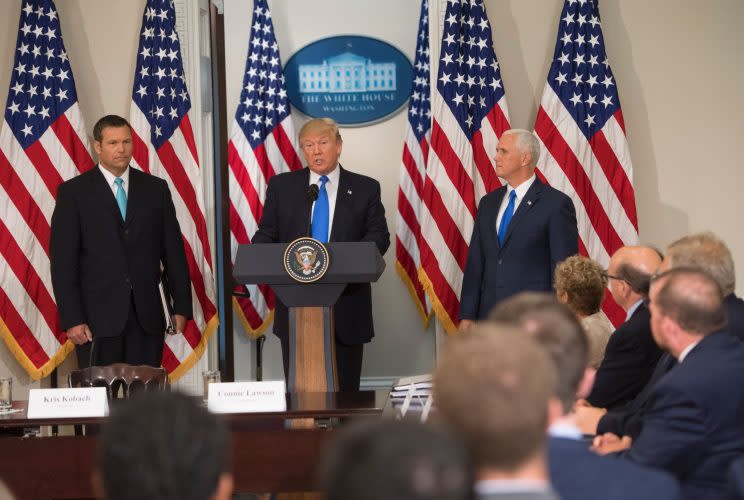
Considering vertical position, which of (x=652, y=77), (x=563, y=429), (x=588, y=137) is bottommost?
(x=563, y=429)

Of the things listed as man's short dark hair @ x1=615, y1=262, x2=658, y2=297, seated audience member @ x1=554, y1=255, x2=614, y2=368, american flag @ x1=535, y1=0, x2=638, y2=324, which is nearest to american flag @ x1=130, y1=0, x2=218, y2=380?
american flag @ x1=535, y1=0, x2=638, y2=324

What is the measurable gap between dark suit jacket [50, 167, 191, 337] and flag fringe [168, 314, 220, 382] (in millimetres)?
699

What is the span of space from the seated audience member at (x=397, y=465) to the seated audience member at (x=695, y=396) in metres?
1.39

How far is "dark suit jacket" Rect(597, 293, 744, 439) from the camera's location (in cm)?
287

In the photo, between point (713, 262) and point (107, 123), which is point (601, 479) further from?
point (107, 123)

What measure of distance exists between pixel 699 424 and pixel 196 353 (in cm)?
415

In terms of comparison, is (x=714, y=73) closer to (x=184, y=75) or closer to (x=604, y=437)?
(x=184, y=75)

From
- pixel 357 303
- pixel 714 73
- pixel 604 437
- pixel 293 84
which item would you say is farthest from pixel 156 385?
pixel 714 73

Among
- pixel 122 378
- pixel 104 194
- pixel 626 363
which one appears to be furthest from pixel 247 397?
pixel 104 194

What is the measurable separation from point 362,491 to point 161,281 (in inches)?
178

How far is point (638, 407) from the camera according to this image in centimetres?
308

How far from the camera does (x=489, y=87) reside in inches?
240

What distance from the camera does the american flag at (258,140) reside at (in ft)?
20.9

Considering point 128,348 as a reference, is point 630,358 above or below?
above
